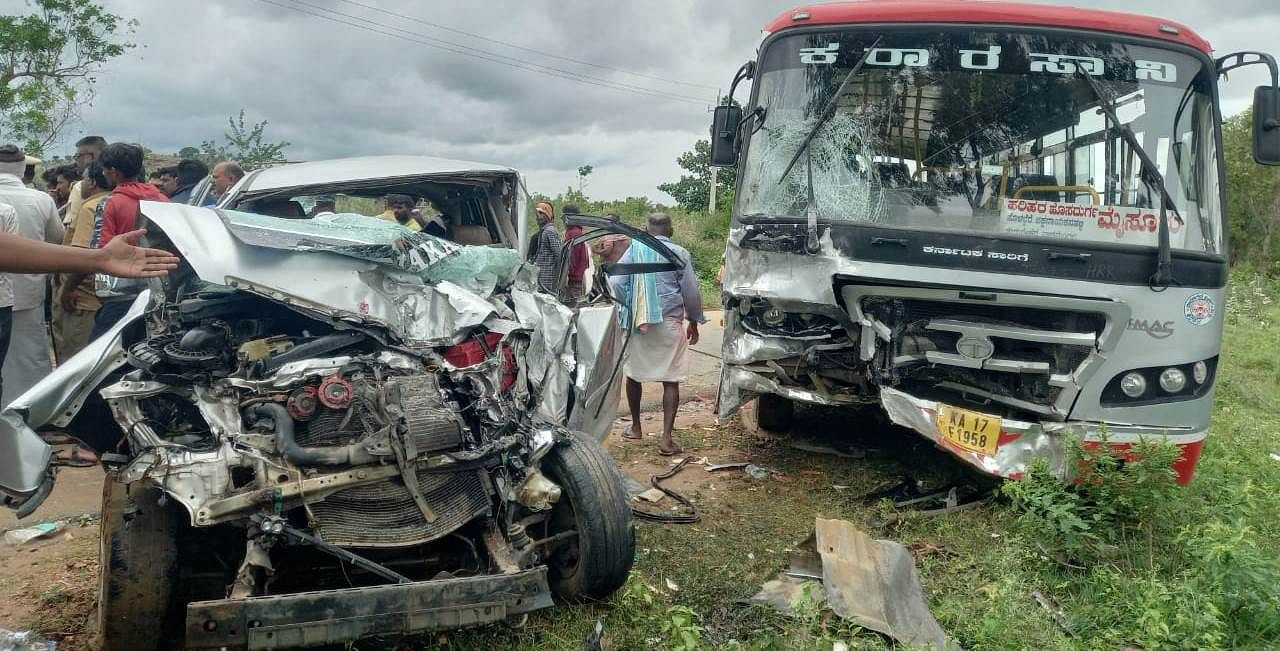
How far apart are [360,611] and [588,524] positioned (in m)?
0.93

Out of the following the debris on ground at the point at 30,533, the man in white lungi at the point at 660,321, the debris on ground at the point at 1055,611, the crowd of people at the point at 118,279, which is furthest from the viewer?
the man in white lungi at the point at 660,321

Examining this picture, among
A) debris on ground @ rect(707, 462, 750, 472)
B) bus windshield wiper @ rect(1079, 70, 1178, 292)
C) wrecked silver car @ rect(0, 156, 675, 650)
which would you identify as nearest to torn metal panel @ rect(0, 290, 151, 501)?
wrecked silver car @ rect(0, 156, 675, 650)

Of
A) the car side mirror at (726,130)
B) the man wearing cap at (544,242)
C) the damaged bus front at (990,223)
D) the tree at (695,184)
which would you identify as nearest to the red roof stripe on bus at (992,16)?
the damaged bus front at (990,223)

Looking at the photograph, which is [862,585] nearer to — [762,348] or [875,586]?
[875,586]

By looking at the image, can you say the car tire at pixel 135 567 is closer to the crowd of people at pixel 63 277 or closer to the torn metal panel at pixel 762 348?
the crowd of people at pixel 63 277

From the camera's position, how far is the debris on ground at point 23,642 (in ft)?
10.3

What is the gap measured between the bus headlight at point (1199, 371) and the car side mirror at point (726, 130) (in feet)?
8.62

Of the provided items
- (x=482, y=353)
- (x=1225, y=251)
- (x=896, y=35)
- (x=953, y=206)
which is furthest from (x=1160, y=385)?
(x=482, y=353)

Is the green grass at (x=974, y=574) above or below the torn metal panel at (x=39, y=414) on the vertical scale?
below

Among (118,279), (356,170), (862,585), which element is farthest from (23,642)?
(862,585)

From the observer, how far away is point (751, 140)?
508 cm

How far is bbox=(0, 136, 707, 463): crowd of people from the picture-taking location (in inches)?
205

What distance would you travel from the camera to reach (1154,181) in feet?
14.4

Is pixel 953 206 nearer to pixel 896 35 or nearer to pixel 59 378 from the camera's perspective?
pixel 896 35
